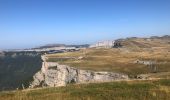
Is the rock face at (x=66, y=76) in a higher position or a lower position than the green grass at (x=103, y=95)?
lower

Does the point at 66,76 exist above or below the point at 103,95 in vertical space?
below

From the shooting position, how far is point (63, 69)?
129500 millimetres

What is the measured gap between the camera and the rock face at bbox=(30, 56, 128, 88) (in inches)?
3659

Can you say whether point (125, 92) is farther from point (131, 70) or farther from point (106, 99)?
point (131, 70)

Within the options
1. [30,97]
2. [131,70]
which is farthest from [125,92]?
[131,70]

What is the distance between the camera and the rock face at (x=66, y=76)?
3659 inches

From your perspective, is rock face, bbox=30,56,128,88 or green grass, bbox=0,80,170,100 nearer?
green grass, bbox=0,80,170,100

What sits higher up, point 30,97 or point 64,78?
point 30,97

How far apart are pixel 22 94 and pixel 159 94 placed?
8706 mm

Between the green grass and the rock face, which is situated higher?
the green grass

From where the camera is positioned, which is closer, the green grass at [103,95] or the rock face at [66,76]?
the green grass at [103,95]

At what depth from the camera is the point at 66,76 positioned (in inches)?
4860

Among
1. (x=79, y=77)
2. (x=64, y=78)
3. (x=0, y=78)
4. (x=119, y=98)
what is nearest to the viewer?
(x=119, y=98)

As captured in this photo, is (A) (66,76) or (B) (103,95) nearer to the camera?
(B) (103,95)
